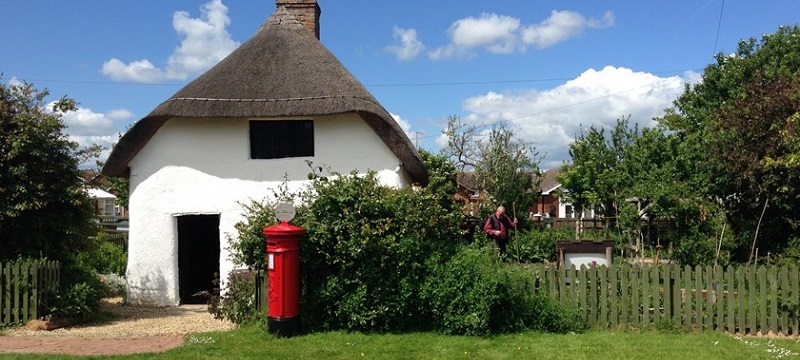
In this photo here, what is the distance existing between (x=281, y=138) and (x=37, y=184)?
14.5 feet

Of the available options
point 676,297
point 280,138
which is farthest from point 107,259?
point 676,297

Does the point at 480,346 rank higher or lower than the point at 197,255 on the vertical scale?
lower

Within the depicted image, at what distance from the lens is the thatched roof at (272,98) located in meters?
11.9

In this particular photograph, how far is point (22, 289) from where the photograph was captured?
9.38 meters

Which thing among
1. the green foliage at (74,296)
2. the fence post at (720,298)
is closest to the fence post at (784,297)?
the fence post at (720,298)

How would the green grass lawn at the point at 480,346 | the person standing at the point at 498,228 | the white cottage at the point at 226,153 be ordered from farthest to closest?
the person standing at the point at 498,228 < the white cottage at the point at 226,153 < the green grass lawn at the point at 480,346

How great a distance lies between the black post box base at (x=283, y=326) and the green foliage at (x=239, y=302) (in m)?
0.77

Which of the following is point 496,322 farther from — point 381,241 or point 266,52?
point 266,52

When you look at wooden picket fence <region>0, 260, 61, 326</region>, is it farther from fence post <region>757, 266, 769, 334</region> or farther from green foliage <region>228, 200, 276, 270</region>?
fence post <region>757, 266, 769, 334</region>

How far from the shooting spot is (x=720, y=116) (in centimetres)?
1516

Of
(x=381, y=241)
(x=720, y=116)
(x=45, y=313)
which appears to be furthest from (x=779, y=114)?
(x=45, y=313)

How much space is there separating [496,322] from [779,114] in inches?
355

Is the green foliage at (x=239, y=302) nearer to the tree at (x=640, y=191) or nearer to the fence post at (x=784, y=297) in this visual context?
the fence post at (x=784, y=297)

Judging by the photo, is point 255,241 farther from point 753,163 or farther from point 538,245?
point 538,245
